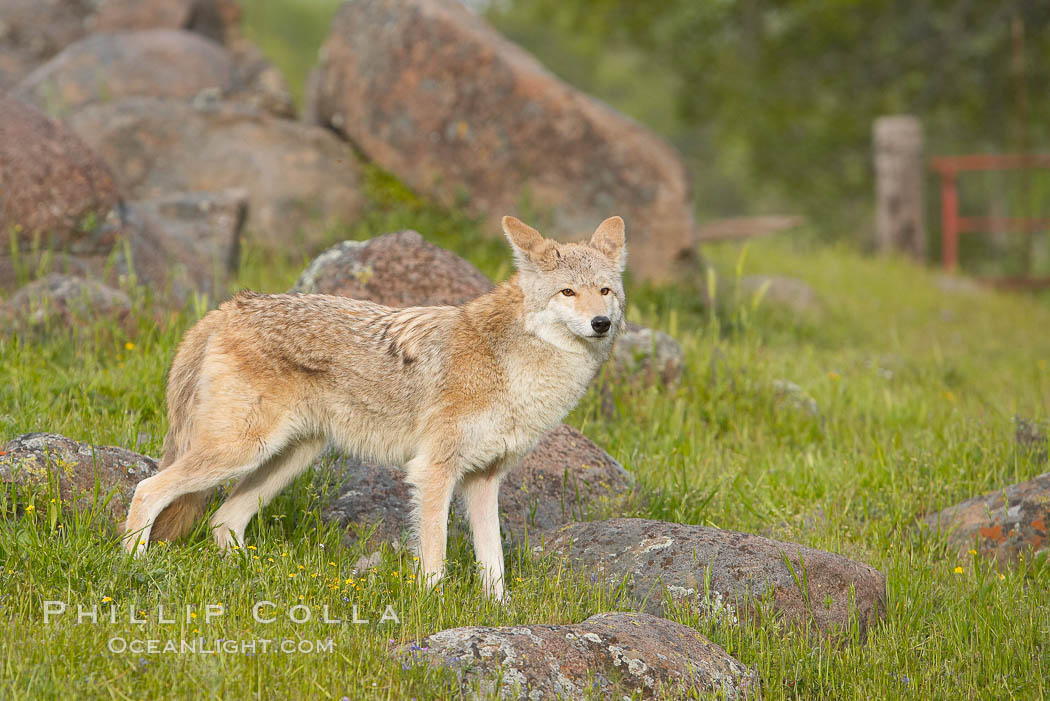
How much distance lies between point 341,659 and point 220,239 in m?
6.80

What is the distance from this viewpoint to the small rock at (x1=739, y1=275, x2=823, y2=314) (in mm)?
13195

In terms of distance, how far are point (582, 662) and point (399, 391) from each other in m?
1.89

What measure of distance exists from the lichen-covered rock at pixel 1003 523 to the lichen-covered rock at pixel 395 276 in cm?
353

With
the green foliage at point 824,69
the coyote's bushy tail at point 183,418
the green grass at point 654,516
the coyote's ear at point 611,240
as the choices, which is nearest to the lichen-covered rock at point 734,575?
the green grass at point 654,516

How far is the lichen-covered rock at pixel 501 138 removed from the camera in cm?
1155

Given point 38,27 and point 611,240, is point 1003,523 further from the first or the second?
point 38,27

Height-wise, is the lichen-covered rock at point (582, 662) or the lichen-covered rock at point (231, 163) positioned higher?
the lichen-covered rock at point (231, 163)

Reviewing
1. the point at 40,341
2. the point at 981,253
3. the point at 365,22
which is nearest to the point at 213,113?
the point at 365,22

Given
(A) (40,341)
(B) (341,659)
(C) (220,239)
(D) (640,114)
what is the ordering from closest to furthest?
(B) (341,659)
(A) (40,341)
(C) (220,239)
(D) (640,114)

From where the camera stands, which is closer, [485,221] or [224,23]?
[485,221]

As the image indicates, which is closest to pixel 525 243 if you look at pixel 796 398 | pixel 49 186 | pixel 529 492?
pixel 529 492

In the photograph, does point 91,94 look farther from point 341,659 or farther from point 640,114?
point 640,114

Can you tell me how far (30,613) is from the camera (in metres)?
4.32

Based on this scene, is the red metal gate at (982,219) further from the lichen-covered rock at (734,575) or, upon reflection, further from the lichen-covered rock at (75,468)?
the lichen-covered rock at (75,468)
